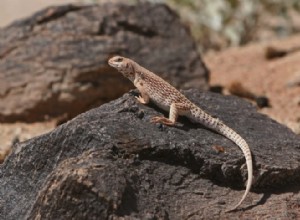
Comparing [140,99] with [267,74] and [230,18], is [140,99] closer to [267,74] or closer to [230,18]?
[267,74]

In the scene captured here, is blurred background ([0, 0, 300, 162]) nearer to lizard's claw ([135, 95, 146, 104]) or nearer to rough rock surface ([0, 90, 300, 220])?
lizard's claw ([135, 95, 146, 104])

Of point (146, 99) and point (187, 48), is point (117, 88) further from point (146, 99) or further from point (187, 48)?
point (146, 99)

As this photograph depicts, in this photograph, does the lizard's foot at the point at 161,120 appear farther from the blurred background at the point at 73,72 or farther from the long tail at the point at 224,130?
the blurred background at the point at 73,72

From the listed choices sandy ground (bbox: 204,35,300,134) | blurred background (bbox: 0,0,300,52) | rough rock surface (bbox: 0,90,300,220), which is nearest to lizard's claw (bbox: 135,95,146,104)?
rough rock surface (bbox: 0,90,300,220)

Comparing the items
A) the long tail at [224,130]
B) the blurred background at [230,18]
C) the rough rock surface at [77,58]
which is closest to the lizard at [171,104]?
the long tail at [224,130]

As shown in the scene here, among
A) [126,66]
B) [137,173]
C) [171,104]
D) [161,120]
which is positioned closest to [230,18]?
[126,66]
